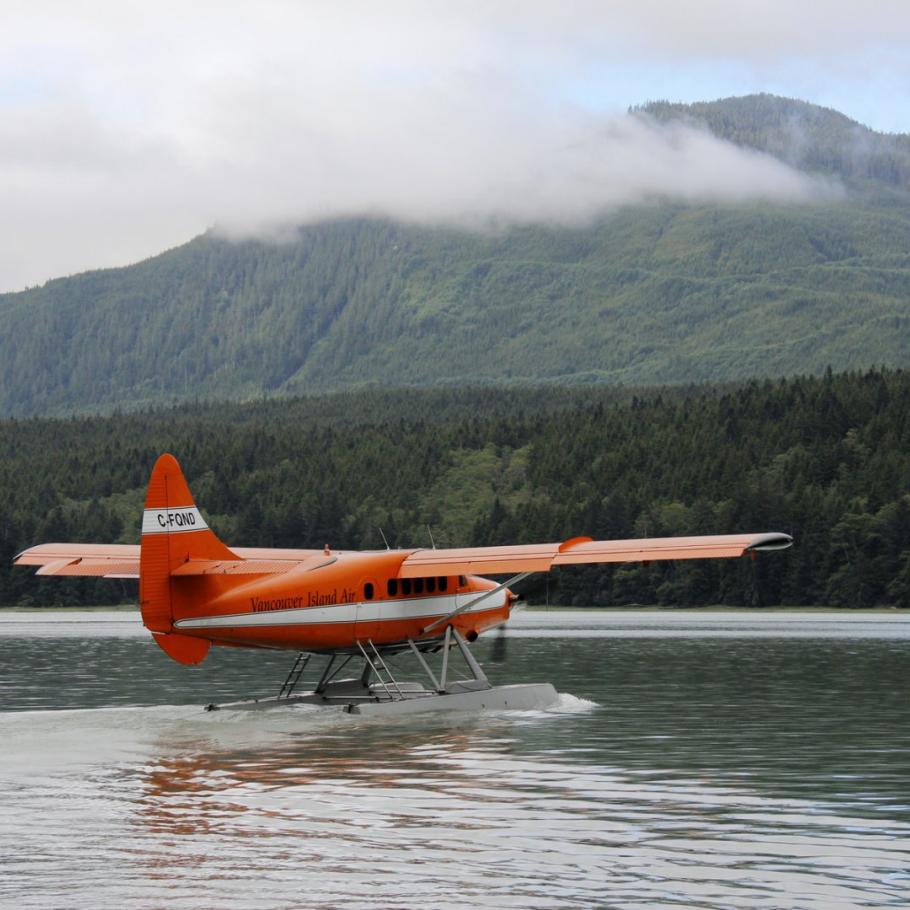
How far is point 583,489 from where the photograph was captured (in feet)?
417

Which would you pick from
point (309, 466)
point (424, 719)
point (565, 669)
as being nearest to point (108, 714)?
point (424, 719)

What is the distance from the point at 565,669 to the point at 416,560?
49.7ft

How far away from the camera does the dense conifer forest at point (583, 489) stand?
10019cm

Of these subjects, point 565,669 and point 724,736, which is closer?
point 724,736

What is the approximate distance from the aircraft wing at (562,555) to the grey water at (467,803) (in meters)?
2.25

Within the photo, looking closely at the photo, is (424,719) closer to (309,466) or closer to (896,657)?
(896,657)

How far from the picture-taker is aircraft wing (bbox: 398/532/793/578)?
22578 mm

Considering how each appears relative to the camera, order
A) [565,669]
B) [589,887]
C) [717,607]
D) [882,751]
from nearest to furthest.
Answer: [589,887], [882,751], [565,669], [717,607]

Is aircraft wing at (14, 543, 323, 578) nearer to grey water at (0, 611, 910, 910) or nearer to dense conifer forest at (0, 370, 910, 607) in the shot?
grey water at (0, 611, 910, 910)

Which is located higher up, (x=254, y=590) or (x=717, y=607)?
(x=254, y=590)

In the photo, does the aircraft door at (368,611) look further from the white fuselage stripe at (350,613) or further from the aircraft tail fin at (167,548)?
the aircraft tail fin at (167,548)


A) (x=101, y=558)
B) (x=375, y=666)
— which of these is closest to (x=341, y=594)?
(x=375, y=666)

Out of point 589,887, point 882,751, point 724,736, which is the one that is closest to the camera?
point 589,887

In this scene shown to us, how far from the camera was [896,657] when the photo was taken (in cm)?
4538
